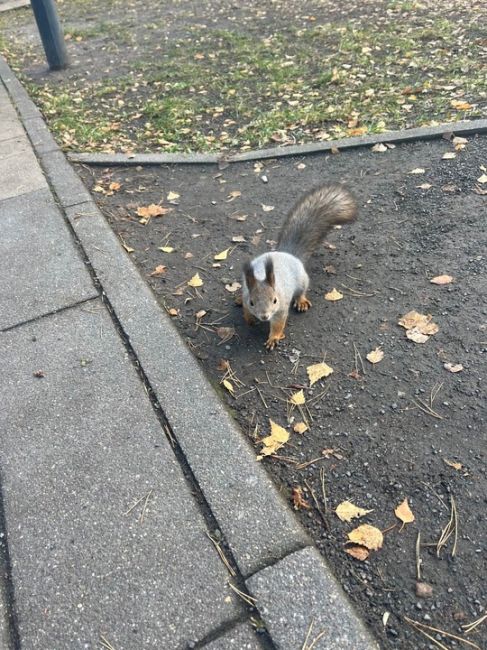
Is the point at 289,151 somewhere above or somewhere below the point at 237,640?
above

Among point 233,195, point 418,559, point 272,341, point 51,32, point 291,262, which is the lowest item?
point 418,559

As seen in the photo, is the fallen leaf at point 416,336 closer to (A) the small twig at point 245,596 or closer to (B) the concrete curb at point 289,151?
(A) the small twig at point 245,596

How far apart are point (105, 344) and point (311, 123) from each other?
3.32 metres

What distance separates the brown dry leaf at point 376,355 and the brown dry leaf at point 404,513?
80 centimetres

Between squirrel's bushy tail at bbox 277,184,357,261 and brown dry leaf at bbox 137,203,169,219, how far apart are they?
4.04ft

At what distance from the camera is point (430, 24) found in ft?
23.2

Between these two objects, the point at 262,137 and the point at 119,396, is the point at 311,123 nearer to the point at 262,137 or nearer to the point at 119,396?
the point at 262,137

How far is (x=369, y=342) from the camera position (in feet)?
9.31

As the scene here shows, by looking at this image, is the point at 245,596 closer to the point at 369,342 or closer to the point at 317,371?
the point at 317,371

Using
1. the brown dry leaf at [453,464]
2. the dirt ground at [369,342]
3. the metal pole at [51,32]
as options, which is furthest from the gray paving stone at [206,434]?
the metal pole at [51,32]

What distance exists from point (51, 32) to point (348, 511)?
23.9 feet

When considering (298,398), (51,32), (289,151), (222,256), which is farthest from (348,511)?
(51,32)

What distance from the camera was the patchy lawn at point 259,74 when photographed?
5.10m

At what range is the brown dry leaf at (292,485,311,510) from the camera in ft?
7.00
